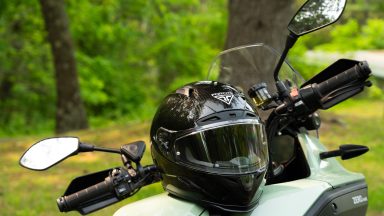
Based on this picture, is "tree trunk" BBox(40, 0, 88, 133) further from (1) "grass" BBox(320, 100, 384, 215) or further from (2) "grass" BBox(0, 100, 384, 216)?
(1) "grass" BBox(320, 100, 384, 215)

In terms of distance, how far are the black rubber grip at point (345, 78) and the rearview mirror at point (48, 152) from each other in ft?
3.48

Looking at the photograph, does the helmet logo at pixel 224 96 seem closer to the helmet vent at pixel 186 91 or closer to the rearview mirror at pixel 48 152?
the helmet vent at pixel 186 91

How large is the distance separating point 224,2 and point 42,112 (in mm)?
6986

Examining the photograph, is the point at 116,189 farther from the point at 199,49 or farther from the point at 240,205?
the point at 199,49

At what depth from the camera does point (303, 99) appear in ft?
7.62

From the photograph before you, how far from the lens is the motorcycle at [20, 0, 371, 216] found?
2.02 m

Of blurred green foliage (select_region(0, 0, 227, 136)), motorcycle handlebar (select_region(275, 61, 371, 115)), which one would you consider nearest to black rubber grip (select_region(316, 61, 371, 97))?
motorcycle handlebar (select_region(275, 61, 371, 115))

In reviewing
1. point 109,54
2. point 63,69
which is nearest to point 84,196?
point 63,69

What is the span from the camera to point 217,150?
1.95 metres

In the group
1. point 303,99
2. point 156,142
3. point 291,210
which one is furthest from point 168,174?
point 303,99

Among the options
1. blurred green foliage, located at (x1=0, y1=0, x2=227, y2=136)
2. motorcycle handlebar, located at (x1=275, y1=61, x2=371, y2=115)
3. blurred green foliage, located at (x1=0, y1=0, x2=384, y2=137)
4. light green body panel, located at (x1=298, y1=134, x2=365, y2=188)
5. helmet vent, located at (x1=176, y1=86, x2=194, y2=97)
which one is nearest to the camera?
helmet vent, located at (x1=176, y1=86, x2=194, y2=97)

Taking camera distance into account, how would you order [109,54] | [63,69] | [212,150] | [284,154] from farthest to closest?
1. [109,54]
2. [63,69]
3. [284,154]
4. [212,150]

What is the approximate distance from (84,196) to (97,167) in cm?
441

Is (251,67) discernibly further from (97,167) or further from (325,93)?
(97,167)
